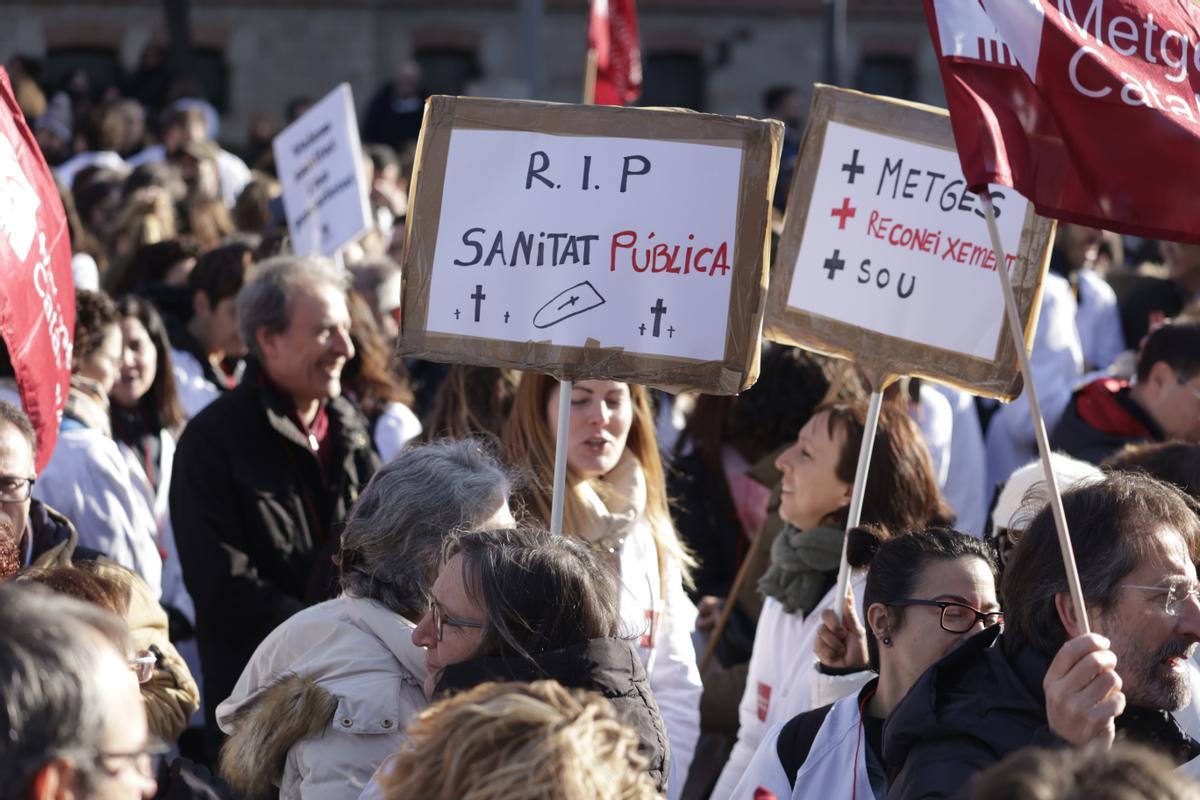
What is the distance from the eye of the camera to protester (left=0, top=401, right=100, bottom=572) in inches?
140

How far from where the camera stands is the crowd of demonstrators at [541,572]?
83.8 inches

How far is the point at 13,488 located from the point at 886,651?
1.84 meters

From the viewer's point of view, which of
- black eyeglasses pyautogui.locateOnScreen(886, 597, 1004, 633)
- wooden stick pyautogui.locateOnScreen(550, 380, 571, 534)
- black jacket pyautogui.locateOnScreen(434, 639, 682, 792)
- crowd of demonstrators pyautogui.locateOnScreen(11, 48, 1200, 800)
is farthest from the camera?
wooden stick pyautogui.locateOnScreen(550, 380, 571, 534)

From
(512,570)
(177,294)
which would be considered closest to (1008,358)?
(512,570)

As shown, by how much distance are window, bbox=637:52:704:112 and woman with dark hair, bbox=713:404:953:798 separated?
82.2 ft

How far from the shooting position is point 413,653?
9.84 ft

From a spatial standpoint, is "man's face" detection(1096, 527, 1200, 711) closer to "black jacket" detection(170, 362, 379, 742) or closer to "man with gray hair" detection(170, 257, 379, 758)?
"man with gray hair" detection(170, 257, 379, 758)

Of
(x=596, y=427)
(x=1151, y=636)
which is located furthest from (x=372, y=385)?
(x=1151, y=636)

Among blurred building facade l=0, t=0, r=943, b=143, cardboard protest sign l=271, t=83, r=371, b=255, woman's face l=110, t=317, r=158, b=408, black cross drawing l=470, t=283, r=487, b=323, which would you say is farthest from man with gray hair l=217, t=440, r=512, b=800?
blurred building facade l=0, t=0, r=943, b=143

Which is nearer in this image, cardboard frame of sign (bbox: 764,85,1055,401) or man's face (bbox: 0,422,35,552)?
man's face (bbox: 0,422,35,552)

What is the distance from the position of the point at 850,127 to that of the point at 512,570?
1.74 meters

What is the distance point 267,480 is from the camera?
4.59m

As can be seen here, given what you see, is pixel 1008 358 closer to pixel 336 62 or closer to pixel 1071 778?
pixel 1071 778

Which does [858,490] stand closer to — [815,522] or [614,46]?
[815,522]
